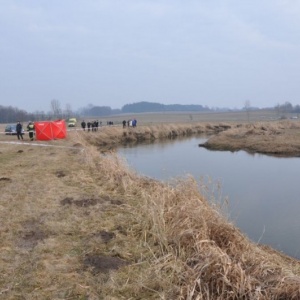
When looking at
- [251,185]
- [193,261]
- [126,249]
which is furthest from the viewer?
[251,185]

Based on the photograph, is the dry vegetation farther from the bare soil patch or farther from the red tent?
the red tent

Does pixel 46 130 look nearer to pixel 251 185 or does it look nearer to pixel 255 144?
pixel 251 185

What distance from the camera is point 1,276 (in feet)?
15.1

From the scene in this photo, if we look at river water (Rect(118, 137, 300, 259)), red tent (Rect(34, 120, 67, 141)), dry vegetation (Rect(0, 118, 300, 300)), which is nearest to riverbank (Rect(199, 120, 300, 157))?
river water (Rect(118, 137, 300, 259))

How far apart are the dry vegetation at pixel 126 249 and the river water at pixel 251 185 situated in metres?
1.82

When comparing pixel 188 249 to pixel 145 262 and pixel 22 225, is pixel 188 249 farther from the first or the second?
pixel 22 225

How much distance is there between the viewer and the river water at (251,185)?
31.6 feet

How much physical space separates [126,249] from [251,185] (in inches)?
449

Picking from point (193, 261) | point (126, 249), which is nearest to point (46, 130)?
point (126, 249)

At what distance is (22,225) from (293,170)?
55.6ft

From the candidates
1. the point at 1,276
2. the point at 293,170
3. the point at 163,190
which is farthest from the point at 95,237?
the point at 293,170

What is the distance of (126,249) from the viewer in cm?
562

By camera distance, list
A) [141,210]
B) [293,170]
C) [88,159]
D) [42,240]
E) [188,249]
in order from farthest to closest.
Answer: [293,170] < [88,159] < [141,210] < [42,240] < [188,249]

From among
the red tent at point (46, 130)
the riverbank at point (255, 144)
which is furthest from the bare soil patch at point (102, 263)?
the riverbank at point (255, 144)
